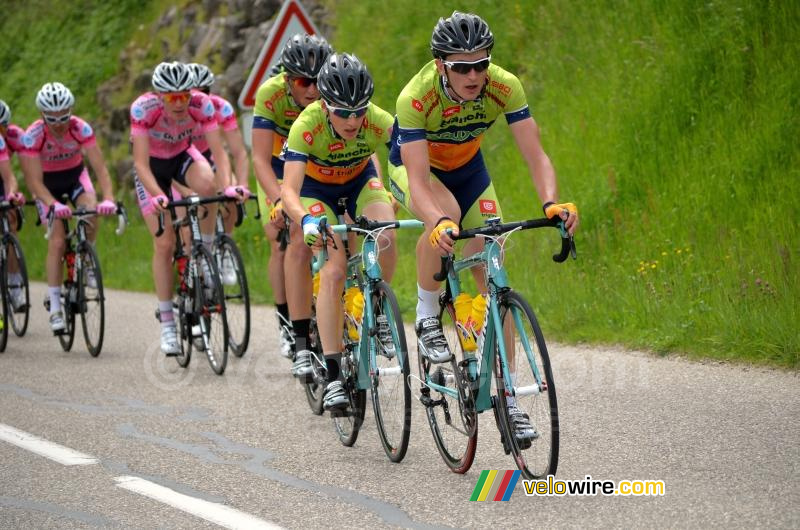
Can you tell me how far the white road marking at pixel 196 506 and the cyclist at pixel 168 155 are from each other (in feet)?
12.0

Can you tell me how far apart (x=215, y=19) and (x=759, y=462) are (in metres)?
16.8

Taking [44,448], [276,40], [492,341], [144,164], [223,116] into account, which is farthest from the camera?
[276,40]

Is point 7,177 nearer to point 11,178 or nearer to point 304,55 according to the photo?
point 11,178

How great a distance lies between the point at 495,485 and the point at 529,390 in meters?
0.57

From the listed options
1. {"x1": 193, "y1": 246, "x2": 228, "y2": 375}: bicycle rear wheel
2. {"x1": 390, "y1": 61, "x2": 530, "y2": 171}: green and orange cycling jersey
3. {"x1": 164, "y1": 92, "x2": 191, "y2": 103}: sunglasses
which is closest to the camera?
{"x1": 390, "y1": 61, "x2": 530, "y2": 171}: green and orange cycling jersey

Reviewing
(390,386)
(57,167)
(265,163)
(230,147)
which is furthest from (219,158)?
(390,386)

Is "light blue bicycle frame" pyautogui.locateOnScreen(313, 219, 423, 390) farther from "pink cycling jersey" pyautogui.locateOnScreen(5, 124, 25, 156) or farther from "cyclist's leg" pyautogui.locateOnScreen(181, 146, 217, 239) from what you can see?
"pink cycling jersey" pyautogui.locateOnScreen(5, 124, 25, 156)

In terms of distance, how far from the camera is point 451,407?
5.87 metres

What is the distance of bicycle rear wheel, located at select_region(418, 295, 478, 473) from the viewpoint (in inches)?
222

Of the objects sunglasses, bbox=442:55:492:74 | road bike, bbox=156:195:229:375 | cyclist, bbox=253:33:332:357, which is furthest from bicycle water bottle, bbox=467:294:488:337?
road bike, bbox=156:195:229:375

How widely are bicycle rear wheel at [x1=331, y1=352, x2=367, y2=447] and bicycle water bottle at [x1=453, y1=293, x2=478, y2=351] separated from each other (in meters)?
0.88

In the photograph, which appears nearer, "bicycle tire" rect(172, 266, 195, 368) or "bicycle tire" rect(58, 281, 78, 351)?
"bicycle tire" rect(172, 266, 195, 368)

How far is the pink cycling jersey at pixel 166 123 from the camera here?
32.1ft

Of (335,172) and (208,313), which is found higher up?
(335,172)
